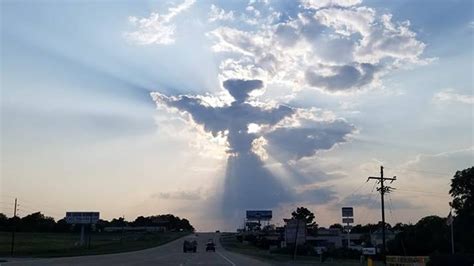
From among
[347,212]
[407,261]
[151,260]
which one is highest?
[347,212]

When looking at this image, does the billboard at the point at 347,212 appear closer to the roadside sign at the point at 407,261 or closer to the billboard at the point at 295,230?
the billboard at the point at 295,230

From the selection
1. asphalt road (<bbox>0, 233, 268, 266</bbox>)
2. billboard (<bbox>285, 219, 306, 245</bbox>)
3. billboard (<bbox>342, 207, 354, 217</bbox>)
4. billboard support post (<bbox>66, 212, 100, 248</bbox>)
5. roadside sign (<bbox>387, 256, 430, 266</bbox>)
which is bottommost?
asphalt road (<bbox>0, 233, 268, 266</bbox>)

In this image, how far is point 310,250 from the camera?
90875 mm

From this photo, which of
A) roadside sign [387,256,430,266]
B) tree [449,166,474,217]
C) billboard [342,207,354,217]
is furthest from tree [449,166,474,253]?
roadside sign [387,256,430,266]

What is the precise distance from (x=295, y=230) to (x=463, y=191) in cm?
A: 4163

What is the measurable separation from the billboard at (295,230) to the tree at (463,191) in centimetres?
3895

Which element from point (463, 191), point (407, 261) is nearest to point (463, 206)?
point (463, 191)

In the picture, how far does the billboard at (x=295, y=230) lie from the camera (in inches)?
2387

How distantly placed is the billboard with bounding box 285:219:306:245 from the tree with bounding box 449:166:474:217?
3895 cm

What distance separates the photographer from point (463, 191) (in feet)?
304

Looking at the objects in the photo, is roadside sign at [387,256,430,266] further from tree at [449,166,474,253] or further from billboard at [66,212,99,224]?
billboard at [66,212,99,224]

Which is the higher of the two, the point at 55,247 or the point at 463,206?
the point at 463,206

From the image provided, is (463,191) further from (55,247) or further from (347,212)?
(55,247)

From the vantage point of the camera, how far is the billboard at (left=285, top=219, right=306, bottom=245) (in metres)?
60.6
